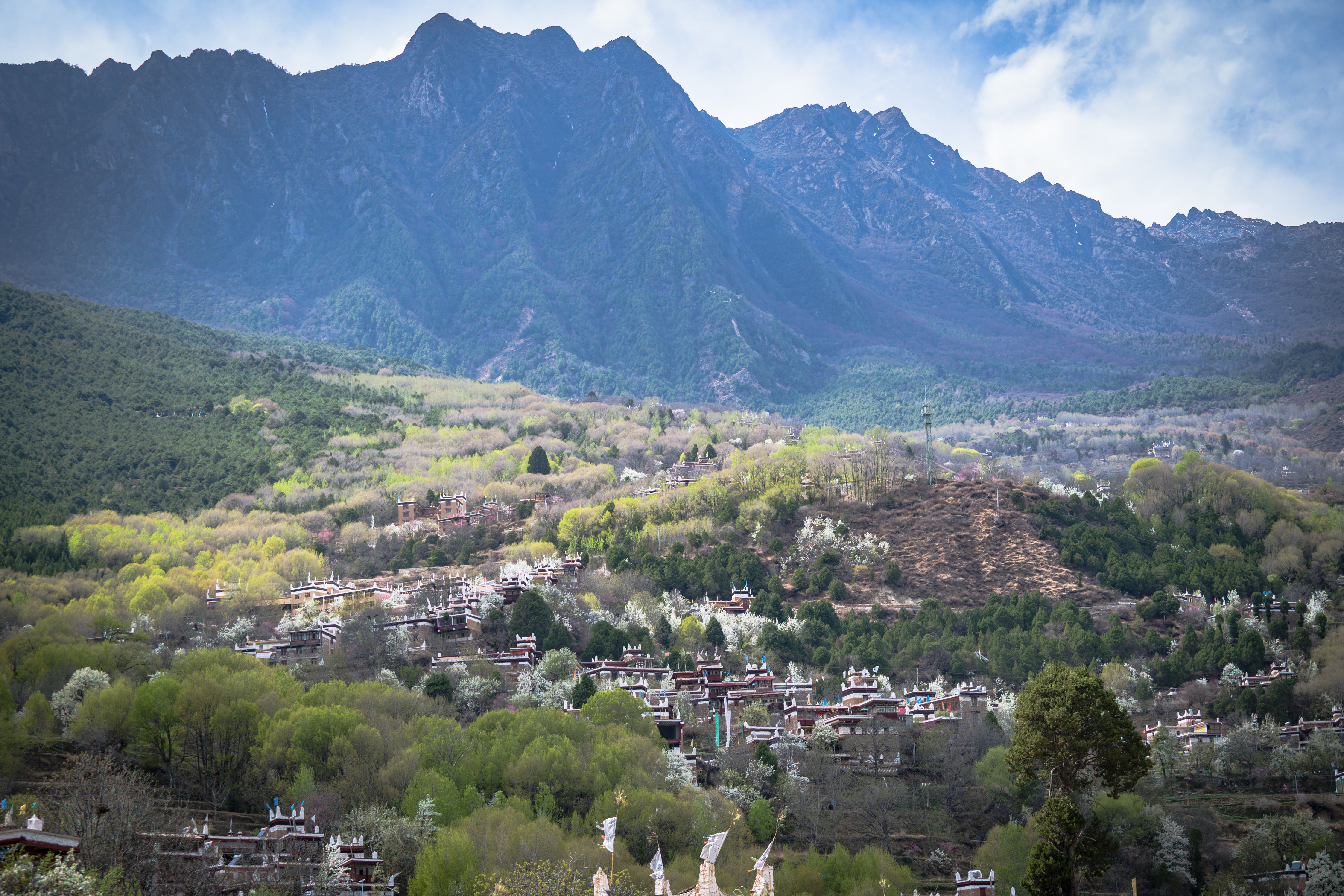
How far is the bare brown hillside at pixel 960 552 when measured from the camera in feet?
320

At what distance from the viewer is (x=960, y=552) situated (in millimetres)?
104188

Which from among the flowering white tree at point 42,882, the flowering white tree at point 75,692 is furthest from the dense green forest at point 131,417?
the flowering white tree at point 42,882

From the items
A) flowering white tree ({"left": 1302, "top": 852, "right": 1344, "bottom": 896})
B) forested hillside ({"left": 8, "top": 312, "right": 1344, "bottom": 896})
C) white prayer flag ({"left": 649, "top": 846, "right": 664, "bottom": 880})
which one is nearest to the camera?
white prayer flag ({"left": 649, "top": 846, "right": 664, "bottom": 880})

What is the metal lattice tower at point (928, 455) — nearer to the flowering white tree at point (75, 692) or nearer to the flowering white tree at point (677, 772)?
the flowering white tree at point (677, 772)

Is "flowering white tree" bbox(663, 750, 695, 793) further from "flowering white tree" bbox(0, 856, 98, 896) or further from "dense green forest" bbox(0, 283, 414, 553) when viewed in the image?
"dense green forest" bbox(0, 283, 414, 553)

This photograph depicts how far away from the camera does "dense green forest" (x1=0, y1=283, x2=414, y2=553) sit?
122750mm

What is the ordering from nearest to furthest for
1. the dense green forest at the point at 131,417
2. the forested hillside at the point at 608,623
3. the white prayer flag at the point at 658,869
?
the white prayer flag at the point at 658,869 < the forested hillside at the point at 608,623 < the dense green forest at the point at 131,417

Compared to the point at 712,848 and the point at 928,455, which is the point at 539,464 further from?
the point at 712,848

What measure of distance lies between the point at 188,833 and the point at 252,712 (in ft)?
46.0

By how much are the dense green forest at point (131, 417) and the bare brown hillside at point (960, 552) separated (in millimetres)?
60105

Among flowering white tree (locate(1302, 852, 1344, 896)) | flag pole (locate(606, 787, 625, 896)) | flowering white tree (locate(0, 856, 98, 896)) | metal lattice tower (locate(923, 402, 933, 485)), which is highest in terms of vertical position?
metal lattice tower (locate(923, 402, 933, 485))

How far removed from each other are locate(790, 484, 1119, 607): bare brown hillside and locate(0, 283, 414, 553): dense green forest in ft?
197

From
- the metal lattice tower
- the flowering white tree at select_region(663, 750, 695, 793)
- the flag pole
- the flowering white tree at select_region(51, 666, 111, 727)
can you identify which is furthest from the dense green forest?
the flag pole

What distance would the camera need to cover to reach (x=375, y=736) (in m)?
60.8
